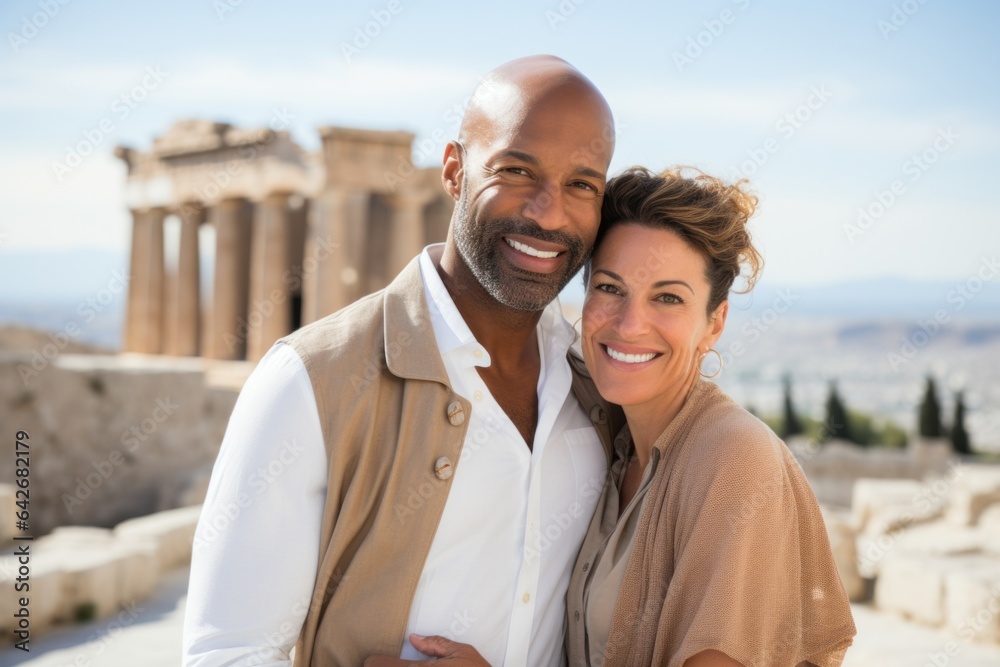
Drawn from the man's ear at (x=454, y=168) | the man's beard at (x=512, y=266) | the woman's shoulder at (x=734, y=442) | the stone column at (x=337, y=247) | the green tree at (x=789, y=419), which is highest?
the man's ear at (x=454, y=168)

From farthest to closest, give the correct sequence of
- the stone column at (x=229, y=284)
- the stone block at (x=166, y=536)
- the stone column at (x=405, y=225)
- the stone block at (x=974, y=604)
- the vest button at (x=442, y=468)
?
the stone column at (x=229, y=284) < the stone column at (x=405, y=225) < the stone block at (x=166, y=536) < the stone block at (x=974, y=604) < the vest button at (x=442, y=468)

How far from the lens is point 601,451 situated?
372cm

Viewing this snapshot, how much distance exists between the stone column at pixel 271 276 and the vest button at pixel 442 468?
19.4m

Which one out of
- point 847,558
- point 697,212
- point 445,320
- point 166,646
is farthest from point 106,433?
point 697,212

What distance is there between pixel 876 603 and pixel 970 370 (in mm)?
73834

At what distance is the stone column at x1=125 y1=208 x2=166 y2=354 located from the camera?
26.4m

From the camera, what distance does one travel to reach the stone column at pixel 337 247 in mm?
20562

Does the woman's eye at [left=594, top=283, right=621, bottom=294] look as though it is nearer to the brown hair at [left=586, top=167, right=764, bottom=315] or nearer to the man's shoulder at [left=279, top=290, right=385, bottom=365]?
the brown hair at [left=586, top=167, right=764, bottom=315]

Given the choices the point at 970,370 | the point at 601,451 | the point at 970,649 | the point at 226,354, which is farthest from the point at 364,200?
the point at 970,370

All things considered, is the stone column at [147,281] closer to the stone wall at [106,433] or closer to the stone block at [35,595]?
the stone wall at [106,433]

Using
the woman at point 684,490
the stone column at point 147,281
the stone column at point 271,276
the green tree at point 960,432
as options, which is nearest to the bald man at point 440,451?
the woman at point 684,490

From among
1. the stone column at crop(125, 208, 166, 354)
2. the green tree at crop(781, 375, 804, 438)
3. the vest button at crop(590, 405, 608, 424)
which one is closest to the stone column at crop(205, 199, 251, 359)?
the stone column at crop(125, 208, 166, 354)

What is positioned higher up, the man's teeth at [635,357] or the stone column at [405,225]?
the man's teeth at [635,357]

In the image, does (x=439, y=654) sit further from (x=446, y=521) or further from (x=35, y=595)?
(x=35, y=595)
